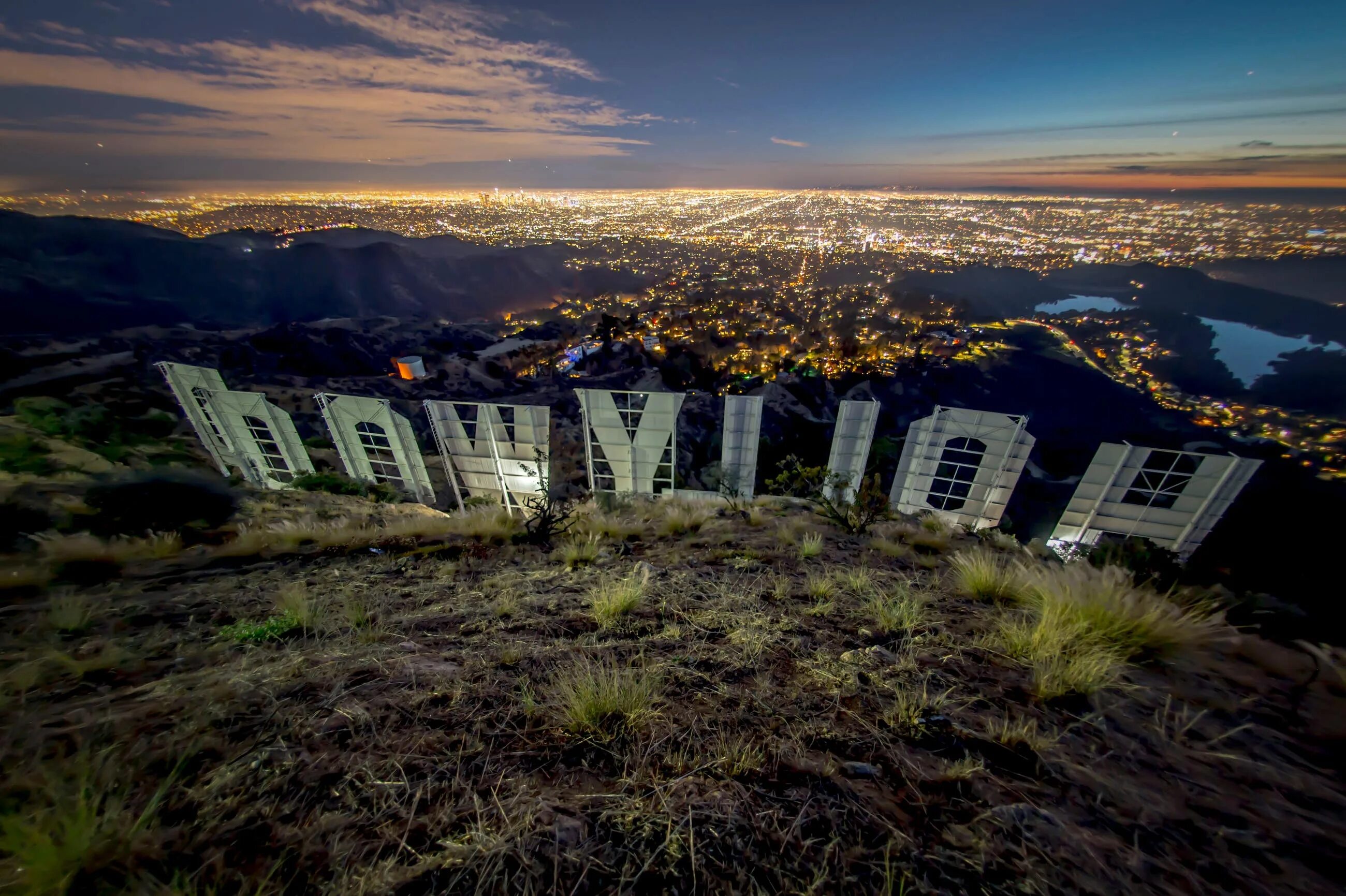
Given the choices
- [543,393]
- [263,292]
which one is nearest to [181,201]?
[263,292]

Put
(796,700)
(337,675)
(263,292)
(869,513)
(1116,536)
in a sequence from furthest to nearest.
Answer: (263,292) → (1116,536) → (869,513) → (337,675) → (796,700)

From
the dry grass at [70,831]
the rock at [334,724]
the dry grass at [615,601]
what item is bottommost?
the dry grass at [615,601]

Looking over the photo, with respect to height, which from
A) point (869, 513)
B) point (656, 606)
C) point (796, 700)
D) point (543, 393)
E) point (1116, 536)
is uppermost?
point (796, 700)

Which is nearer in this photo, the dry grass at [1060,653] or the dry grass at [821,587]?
the dry grass at [1060,653]

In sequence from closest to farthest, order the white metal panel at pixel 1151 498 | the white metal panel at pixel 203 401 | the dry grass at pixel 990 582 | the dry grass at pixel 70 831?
1. the dry grass at pixel 70 831
2. the dry grass at pixel 990 582
3. the white metal panel at pixel 1151 498
4. the white metal panel at pixel 203 401

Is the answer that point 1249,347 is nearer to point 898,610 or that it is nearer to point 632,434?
point 632,434

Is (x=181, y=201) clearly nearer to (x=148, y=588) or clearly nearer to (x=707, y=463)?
(x=707, y=463)

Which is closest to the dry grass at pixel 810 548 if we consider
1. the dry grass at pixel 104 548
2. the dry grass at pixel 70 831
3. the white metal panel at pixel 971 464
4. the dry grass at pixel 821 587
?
the dry grass at pixel 821 587

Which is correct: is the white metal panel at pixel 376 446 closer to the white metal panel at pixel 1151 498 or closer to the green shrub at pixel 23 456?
the green shrub at pixel 23 456
